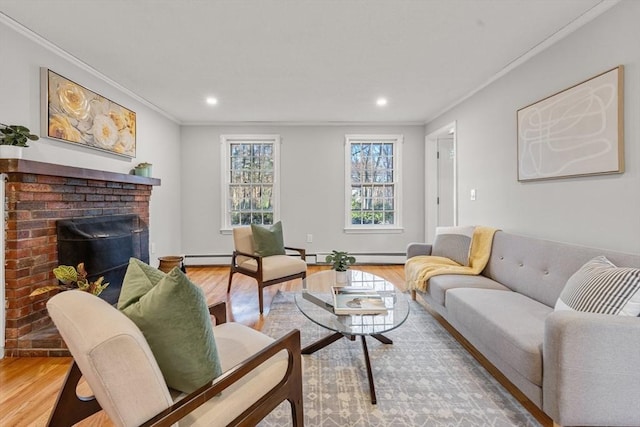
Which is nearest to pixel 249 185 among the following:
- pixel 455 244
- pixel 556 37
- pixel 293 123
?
pixel 293 123

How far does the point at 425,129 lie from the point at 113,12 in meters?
4.30

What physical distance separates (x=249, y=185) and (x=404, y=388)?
12.9 ft

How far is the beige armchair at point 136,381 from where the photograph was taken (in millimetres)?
820

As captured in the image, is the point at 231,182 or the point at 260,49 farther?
the point at 231,182

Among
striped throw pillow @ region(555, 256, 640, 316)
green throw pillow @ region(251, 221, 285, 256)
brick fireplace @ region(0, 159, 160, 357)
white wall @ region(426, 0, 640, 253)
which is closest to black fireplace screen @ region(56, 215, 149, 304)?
brick fireplace @ region(0, 159, 160, 357)

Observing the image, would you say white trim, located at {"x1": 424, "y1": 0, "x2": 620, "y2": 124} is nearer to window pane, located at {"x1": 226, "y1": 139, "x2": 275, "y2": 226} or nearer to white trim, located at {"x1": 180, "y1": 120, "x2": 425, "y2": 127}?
white trim, located at {"x1": 180, "y1": 120, "x2": 425, "y2": 127}

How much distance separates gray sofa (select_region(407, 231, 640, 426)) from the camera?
1.27 m

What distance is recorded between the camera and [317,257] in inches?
195

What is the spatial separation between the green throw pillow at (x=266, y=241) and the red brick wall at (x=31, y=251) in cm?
171

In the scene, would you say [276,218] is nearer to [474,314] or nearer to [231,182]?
[231,182]

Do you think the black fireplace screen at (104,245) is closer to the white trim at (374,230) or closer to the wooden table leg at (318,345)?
the wooden table leg at (318,345)

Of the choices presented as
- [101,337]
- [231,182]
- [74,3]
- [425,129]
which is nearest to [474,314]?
[101,337]

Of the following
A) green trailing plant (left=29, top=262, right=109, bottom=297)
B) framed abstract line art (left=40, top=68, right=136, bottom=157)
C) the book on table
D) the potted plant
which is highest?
framed abstract line art (left=40, top=68, right=136, bottom=157)

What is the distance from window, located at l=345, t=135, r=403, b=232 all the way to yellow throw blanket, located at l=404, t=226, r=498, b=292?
6.32 ft
